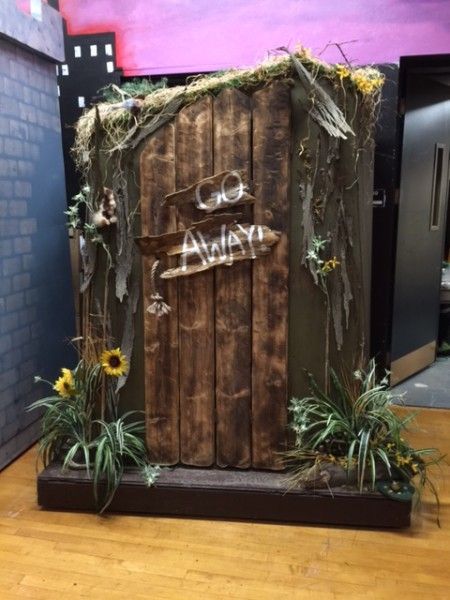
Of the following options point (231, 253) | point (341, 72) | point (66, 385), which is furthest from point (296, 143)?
point (66, 385)

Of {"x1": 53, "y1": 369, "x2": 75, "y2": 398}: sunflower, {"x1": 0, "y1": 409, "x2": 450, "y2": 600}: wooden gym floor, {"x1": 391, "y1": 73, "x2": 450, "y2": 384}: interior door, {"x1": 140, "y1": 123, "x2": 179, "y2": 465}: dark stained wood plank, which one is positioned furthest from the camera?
{"x1": 391, "y1": 73, "x2": 450, "y2": 384}: interior door

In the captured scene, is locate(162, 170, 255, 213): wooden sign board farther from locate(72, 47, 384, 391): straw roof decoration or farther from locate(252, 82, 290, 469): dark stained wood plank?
locate(72, 47, 384, 391): straw roof decoration

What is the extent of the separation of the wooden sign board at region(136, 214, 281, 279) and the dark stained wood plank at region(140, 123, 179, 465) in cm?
5

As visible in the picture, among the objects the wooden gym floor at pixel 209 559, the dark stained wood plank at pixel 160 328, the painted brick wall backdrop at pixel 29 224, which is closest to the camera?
the wooden gym floor at pixel 209 559

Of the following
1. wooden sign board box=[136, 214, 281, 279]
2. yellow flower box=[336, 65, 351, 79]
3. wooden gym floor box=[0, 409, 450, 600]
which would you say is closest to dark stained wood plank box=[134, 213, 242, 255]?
wooden sign board box=[136, 214, 281, 279]

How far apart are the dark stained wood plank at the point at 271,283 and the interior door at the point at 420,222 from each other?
186 centimetres

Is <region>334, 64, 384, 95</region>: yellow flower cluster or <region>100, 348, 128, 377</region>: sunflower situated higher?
<region>334, 64, 384, 95</region>: yellow flower cluster

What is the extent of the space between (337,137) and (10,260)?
1936 millimetres

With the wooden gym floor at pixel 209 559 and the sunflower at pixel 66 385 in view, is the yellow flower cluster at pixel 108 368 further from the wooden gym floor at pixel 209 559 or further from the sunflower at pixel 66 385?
the wooden gym floor at pixel 209 559

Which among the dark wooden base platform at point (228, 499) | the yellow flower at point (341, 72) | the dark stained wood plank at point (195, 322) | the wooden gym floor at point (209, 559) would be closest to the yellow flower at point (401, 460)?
the dark wooden base platform at point (228, 499)

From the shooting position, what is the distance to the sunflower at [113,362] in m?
2.75

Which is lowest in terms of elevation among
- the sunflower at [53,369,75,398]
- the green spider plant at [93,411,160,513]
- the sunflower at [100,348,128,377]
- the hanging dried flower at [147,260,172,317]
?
the green spider plant at [93,411,160,513]

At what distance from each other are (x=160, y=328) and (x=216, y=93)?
1134 millimetres

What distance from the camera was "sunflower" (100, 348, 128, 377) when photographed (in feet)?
9.03
